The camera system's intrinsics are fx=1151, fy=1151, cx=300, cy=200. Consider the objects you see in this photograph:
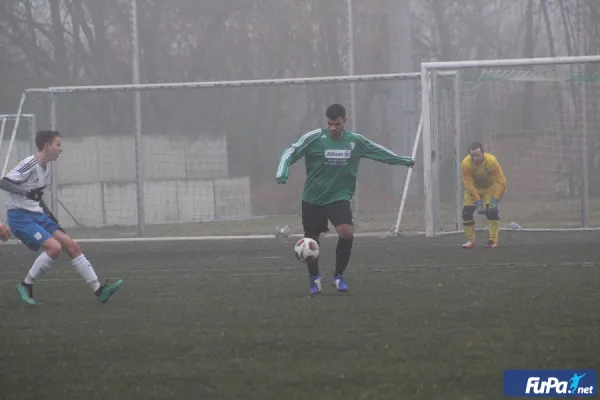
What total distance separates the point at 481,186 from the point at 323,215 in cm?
627

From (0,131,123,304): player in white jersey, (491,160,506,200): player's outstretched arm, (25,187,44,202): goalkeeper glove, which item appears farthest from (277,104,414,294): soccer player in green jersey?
(491,160,506,200): player's outstretched arm

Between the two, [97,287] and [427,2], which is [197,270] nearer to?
[97,287]

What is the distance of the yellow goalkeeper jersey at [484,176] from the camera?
16047 millimetres

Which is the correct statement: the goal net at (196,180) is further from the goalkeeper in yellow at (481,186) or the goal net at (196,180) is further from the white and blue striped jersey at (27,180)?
the white and blue striped jersey at (27,180)

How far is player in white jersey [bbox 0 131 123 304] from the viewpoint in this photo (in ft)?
32.7

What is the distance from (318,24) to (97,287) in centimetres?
2153

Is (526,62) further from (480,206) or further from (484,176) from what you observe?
(480,206)

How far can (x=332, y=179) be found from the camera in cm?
1044

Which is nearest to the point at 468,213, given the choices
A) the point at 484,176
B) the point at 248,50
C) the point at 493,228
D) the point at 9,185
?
the point at 493,228

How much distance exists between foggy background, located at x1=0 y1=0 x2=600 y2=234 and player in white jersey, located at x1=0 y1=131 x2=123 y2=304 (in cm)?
1433

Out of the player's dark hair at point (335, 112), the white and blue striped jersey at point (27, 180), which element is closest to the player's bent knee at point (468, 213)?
the player's dark hair at point (335, 112)

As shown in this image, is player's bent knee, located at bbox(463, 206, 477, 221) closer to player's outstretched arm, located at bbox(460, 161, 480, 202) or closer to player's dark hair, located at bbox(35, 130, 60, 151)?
player's outstretched arm, located at bbox(460, 161, 480, 202)

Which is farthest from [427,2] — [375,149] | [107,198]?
[375,149]

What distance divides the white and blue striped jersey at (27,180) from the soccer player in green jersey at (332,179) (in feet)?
7.06
